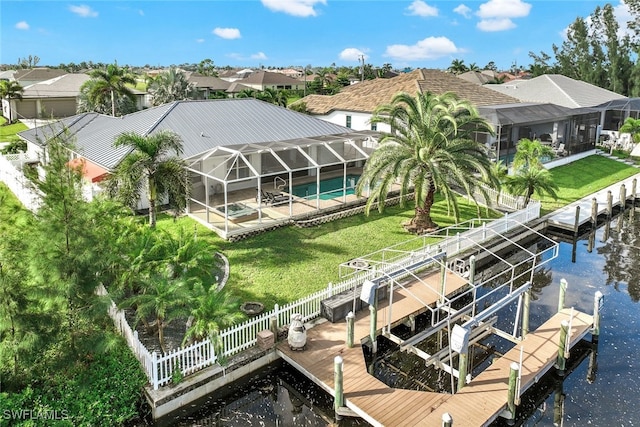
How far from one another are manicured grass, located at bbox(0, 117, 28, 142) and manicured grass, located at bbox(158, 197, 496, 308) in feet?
111

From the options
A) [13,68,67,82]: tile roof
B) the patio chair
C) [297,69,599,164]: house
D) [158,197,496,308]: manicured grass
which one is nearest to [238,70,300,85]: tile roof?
[13,68,67,82]: tile roof

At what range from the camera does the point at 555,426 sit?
36.4 ft

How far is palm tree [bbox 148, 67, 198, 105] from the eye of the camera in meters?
46.0

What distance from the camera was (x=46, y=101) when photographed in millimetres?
58344

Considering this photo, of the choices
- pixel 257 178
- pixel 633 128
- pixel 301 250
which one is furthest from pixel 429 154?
pixel 633 128

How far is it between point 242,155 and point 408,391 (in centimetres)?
1419

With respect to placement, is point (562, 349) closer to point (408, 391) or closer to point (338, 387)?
point (408, 391)

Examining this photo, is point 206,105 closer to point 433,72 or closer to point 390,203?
point 390,203

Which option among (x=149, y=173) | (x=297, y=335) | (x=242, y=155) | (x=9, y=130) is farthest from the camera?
(x=9, y=130)

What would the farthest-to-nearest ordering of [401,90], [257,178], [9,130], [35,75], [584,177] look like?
1. [35,75]
2. [9,130]
3. [401,90]
4. [584,177]
5. [257,178]

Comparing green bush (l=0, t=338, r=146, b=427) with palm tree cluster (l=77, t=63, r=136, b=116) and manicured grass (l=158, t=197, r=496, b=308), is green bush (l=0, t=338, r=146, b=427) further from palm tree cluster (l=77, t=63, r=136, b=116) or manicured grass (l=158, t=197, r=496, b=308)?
palm tree cluster (l=77, t=63, r=136, b=116)

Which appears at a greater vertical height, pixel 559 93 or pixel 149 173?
pixel 559 93

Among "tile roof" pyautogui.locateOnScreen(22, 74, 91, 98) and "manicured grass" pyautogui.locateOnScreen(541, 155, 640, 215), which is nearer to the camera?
"manicured grass" pyautogui.locateOnScreen(541, 155, 640, 215)

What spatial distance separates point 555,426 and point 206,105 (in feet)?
79.7
